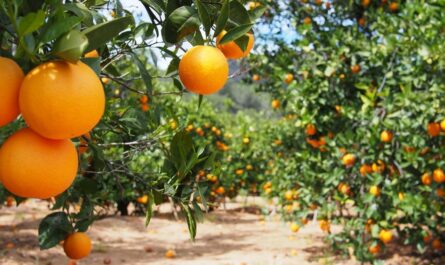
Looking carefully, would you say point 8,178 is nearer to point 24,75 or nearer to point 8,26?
point 24,75

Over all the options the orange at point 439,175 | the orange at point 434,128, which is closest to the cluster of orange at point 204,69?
the orange at point 434,128

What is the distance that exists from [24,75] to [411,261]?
5.41 metres

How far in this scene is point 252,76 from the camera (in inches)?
260

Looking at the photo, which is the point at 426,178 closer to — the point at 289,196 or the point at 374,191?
the point at 374,191

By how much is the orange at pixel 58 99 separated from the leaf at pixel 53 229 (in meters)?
1.29

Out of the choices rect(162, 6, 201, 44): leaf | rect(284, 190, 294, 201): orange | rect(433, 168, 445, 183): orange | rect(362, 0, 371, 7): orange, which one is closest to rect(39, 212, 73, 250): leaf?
rect(162, 6, 201, 44): leaf

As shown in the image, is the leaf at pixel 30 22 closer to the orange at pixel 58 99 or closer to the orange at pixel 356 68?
the orange at pixel 58 99

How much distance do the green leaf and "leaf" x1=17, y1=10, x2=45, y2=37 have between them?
0.04 metres

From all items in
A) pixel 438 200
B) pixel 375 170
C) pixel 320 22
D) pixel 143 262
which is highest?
pixel 320 22

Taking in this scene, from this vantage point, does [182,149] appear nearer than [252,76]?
Yes

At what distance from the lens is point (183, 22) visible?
1.16m

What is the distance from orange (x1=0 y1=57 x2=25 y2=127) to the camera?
719 mm

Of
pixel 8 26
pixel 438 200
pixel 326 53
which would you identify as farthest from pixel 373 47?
pixel 8 26

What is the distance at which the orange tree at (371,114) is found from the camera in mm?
3867
